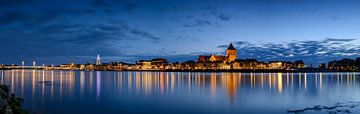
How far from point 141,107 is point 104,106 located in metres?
2.12

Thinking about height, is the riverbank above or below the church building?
below

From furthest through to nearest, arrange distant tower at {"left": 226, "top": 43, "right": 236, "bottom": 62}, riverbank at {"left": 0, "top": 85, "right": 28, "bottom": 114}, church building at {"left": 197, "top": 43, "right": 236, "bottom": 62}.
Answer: distant tower at {"left": 226, "top": 43, "right": 236, "bottom": 62} < church building at {"left": 197, "top": 43, "right": 236, "bottom": 62} < riverbank at {"left": 0, "top": 85, "right": 28, "bottom": 114}

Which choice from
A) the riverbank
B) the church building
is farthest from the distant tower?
the riverbank

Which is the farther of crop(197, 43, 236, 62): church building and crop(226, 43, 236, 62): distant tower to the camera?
crop(226, 43, 236, 62): distant tower

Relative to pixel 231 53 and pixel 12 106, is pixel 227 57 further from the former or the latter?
pixel 12 106

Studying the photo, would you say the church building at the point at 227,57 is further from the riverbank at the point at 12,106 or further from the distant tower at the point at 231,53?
the riverbank at the point at 12,106

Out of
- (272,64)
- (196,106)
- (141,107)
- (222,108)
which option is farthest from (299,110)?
(272,64)

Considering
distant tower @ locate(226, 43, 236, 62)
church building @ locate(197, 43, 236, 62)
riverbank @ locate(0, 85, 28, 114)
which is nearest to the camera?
riverbank @ locate(0, 85, 28, 114)

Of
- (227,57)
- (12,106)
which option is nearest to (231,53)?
(227,57)

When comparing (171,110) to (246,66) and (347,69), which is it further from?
(347,69)

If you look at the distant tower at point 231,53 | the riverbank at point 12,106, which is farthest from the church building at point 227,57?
the riverbank at point 12,106

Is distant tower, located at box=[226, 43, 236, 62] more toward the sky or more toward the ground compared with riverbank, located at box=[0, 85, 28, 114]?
more toward the sky

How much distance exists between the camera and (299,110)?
16.8m

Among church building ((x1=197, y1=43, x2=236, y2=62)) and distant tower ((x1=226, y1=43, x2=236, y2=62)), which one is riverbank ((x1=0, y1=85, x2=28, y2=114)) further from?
distant tower ((x1=226, y1=43, x2=236, y2=62))
